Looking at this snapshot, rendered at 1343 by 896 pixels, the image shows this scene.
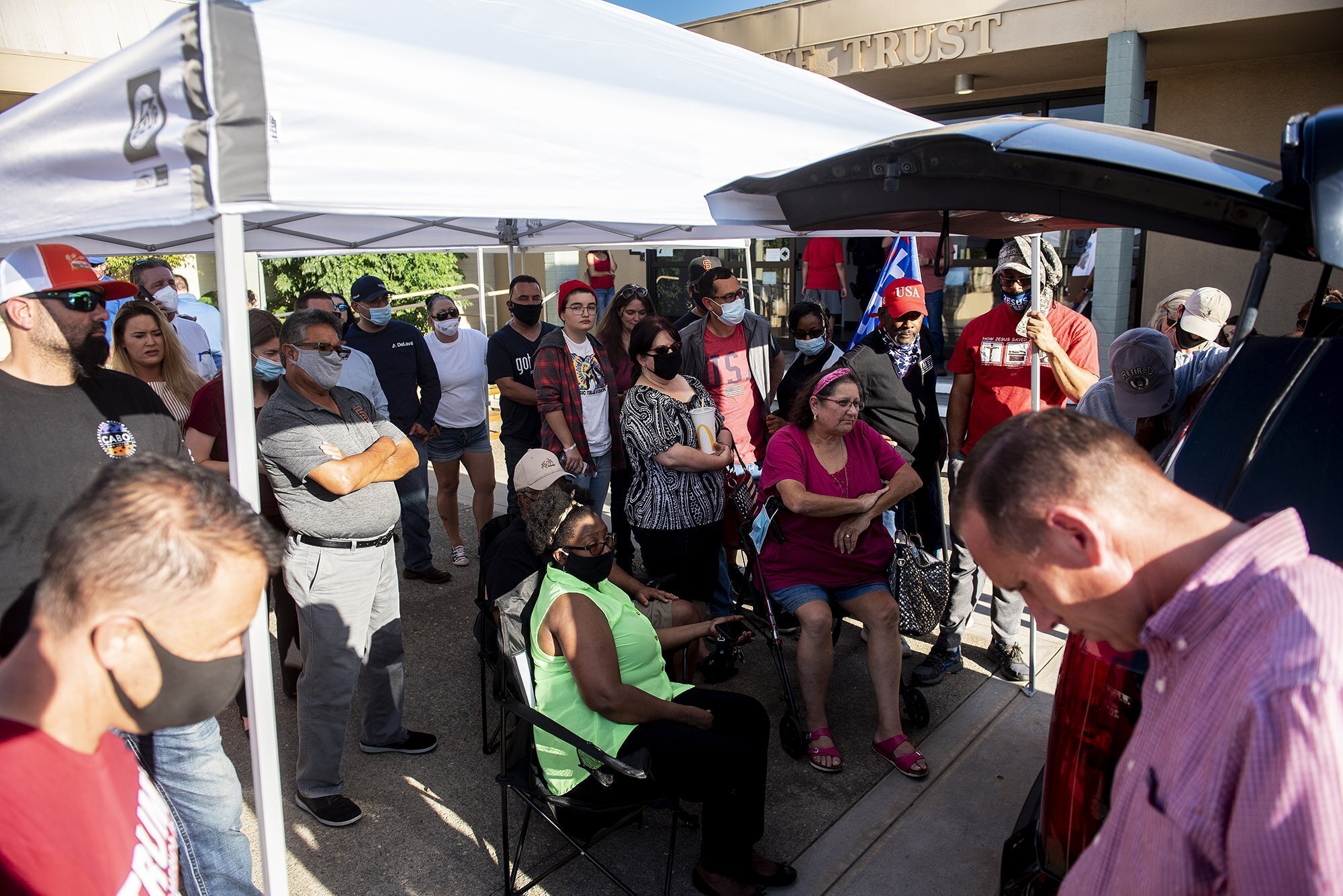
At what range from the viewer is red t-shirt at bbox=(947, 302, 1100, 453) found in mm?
4387

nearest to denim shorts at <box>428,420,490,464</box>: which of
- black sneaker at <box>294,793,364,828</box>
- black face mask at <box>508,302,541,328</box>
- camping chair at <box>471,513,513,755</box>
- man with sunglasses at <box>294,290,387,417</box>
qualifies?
black face mask at <box>508,302,541,328</box>

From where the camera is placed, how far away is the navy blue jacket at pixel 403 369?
544 centimetres

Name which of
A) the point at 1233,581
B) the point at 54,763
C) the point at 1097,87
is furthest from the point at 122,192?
the point at 1097,87

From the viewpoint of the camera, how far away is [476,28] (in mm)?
2275

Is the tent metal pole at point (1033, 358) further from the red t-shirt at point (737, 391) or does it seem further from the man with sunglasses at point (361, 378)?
the man with sunglasses at point (361, 378)

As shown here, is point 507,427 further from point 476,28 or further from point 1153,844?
point 1153,844

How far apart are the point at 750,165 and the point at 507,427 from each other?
341cm

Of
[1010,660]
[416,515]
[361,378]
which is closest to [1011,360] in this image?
[1010,660]

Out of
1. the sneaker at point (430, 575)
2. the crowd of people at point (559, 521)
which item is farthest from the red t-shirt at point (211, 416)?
the sneaker at point (430, 575)

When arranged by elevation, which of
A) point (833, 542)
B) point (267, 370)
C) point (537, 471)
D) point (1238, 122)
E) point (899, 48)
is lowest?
point (833, 542)

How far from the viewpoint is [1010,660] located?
4.34m

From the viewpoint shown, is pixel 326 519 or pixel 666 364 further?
pixel 666 364

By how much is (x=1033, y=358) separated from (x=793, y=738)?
2000 mm

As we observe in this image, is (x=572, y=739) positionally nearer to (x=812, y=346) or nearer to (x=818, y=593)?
(x=818, y=593)
